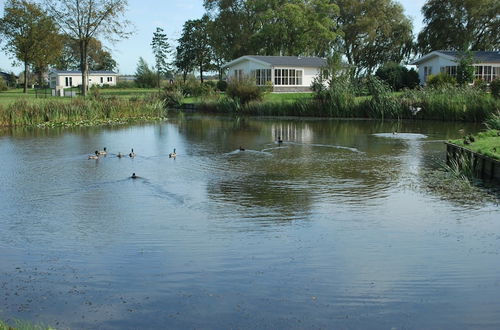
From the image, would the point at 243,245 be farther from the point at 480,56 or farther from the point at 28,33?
the point at 28,33

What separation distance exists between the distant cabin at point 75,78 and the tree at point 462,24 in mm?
47625

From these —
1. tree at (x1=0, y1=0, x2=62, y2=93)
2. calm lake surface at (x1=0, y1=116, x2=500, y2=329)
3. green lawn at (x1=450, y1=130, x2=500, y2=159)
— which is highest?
tree at (x1=0, y1=0, x2=62, y2=93)

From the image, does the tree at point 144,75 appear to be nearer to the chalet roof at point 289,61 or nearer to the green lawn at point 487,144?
the chalet roof at point 289,61

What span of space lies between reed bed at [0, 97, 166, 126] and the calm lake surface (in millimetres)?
14125

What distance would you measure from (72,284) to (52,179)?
8.38 metres

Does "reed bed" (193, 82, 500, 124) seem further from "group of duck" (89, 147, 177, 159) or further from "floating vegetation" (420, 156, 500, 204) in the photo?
"group of duck" (89, 147, 177, 159)

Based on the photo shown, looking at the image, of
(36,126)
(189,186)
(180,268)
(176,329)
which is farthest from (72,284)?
(36,126)

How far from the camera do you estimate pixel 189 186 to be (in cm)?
1484

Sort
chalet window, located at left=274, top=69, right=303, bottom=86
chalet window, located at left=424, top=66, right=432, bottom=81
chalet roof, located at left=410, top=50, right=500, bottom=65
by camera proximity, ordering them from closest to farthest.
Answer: chalet roof, located at left=410, top=50, right=500, bottom=65, chalet window, located at left=424, top=66, right=432, bottom=81, chalet window, located at left=274, top=69, right=303, bottom=86

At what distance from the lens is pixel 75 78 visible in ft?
294

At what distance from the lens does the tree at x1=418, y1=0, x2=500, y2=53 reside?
63094mm

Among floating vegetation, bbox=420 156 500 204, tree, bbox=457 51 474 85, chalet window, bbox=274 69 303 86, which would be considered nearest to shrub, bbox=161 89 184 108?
chalet window, bbox=274 69 303 86

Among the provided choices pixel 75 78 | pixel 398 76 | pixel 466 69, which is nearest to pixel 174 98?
pixel 398 76

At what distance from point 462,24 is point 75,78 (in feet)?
180
